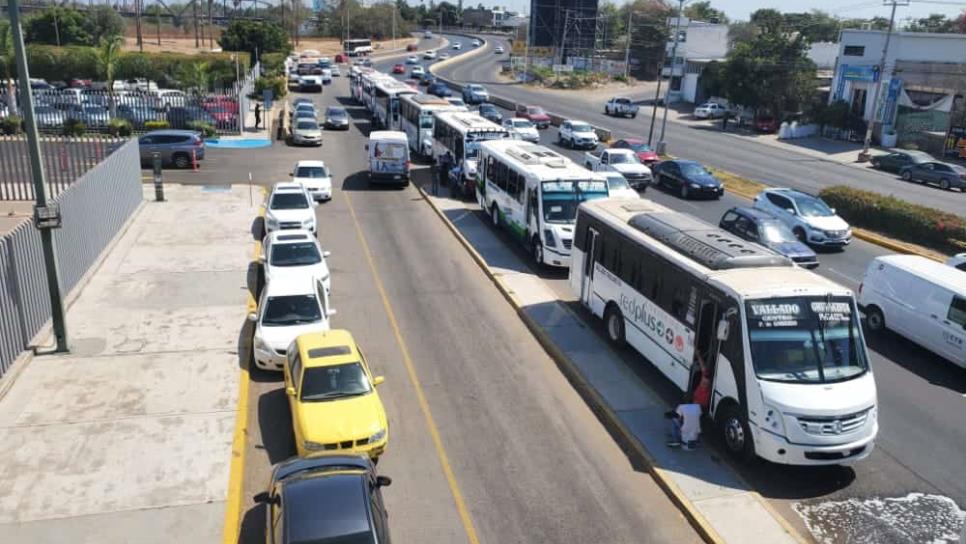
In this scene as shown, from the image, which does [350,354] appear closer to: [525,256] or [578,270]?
[578,270]

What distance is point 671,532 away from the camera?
36.0ft

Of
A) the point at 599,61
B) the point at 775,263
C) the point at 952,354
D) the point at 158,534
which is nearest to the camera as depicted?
the point at 158,534

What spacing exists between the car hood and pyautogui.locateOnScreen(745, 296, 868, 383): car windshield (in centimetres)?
615

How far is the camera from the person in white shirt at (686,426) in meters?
12.8

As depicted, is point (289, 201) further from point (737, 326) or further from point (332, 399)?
point (737, 326)

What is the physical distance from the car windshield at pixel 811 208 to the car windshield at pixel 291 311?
1892cm

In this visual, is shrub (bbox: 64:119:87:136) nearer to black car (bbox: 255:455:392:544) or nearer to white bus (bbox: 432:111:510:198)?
white bus (bbox: 432:111:510:198)

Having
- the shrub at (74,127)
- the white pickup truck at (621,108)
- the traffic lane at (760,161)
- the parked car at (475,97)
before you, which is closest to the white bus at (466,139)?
the traffic lane at (760,161)

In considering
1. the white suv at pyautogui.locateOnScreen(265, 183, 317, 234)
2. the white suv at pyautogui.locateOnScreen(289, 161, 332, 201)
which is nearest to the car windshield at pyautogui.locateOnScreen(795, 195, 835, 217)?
the white suv at pyautogui.locateOnScreen(265, 183, 317, 234)

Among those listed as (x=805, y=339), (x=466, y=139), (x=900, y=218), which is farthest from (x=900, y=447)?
(x=466, y=139)

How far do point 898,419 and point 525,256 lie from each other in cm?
1254

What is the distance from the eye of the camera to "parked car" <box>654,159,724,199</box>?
34500mm

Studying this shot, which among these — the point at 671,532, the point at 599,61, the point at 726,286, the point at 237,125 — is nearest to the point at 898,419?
the point at 726,286

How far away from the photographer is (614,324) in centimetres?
1742
